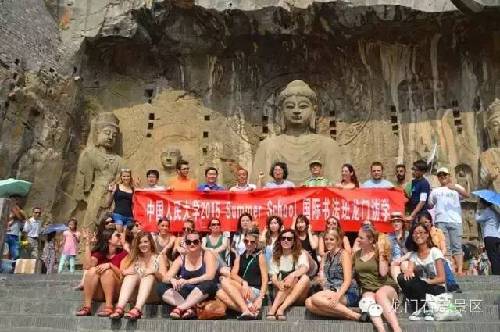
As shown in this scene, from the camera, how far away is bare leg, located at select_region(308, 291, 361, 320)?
5.75 metres

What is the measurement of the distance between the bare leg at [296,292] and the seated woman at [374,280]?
52 cm

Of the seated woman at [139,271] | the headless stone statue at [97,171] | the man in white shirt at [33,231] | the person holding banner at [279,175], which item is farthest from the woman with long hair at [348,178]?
the headless stone statue at [97,171]

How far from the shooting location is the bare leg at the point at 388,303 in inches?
211

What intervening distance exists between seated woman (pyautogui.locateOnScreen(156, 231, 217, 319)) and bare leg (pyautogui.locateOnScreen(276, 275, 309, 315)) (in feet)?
2.36

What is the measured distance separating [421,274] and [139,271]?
2.81 metres

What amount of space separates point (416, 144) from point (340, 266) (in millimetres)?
8095

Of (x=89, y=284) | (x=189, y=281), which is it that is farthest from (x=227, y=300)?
(x=89, y=284)

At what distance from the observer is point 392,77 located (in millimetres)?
13953

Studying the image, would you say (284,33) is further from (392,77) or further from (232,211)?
(232,211)

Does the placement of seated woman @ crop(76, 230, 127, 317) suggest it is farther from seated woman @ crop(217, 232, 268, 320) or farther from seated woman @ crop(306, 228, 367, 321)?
seated woman @ crop(306, 228, 367, 321)

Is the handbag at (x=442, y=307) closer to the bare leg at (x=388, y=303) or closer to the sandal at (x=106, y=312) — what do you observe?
the bare leg at (x=388, y=303)

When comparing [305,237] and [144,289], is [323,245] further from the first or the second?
[144,289]

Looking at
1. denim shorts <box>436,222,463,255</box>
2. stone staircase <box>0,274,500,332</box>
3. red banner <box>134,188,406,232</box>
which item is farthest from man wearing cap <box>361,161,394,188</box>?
stone staircase <box>0,274,500,332</box>

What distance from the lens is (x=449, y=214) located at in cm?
824
